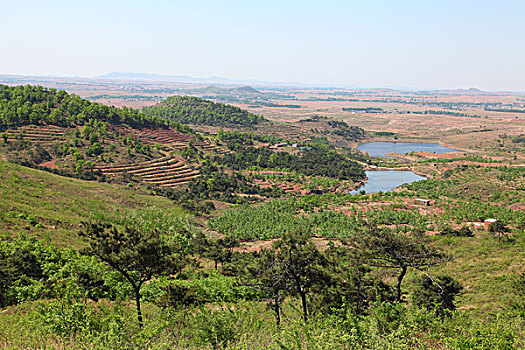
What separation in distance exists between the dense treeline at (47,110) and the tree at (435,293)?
2698 inches

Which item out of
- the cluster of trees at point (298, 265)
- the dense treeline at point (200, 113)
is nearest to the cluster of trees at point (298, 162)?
the dense treeline at point (200, 113)

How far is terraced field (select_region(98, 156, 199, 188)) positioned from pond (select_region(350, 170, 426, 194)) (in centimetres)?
3378

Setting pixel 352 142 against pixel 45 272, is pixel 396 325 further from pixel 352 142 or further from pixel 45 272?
pixel 352 142

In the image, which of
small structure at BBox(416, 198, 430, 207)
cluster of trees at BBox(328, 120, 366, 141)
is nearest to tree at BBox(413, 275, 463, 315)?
small structure at BBox(416, 198, 430, 207)

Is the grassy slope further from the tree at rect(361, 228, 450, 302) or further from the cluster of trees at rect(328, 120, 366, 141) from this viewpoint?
the cluster of trees at rect(328, 120, 366, 141)

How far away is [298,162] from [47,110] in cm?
5574

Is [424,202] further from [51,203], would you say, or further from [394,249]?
[51,203]

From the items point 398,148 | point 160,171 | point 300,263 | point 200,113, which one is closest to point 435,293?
point 300,263

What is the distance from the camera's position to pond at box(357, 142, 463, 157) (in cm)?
11357

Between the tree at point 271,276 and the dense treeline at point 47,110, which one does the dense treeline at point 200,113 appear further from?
the tree at point 271,276

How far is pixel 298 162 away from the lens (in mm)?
82250

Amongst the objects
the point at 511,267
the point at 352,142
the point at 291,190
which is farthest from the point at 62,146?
the point at 352,142

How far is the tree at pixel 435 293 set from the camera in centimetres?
1399

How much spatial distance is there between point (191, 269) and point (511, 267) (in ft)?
65.2
